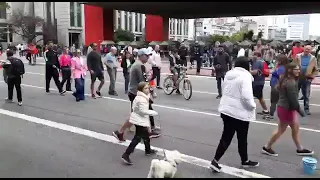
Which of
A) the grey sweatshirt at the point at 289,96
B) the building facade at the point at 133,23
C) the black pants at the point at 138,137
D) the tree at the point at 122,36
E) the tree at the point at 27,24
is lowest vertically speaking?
the black pants at the point at 138,137

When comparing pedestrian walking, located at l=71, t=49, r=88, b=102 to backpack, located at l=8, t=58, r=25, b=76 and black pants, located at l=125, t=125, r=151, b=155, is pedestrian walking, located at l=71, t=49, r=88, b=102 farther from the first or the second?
black pants, located at l=125, t=125, r=151, b=155

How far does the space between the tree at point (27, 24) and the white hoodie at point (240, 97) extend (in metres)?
73.5

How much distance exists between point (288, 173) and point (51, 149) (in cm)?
391

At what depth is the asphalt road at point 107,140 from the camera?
5.06m

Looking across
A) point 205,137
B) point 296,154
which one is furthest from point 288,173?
point 205,137

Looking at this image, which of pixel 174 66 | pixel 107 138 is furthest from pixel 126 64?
pixel 107 138

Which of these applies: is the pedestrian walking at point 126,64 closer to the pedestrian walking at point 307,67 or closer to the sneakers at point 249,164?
the pedestrian walking at point 307,67

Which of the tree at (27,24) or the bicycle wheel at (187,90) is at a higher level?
the tree at (27,24)

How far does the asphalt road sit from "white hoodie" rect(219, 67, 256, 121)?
0.86m

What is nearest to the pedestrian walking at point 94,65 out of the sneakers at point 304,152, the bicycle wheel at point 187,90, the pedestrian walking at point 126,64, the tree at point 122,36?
the pedestrian walking at point 126,64

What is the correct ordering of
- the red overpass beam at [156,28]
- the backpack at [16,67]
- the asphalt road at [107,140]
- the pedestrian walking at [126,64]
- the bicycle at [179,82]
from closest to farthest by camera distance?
the asphalt road at [107,140]
the backpack at [16,67]
the bicycle at [179,82]
the pedestrian walking at [126,64]
the red overpass beam at [156,28]

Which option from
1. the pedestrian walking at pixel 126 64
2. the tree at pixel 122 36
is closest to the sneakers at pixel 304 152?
the pedestrian walking at pixel 126 64

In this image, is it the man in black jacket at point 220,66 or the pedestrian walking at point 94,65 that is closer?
the pedestrian walking at point 94,65

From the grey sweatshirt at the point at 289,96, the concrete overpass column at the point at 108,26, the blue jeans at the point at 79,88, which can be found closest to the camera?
the grey sweatshirt at the point at 289,96
